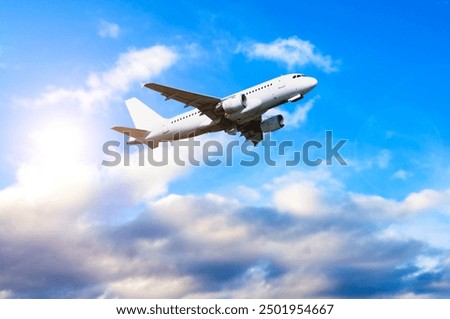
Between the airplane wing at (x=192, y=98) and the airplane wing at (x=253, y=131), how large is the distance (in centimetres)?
591

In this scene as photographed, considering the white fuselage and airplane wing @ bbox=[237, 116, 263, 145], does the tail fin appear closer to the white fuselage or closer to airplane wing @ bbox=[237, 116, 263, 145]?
airplane wing @ bbox=[237, 116, 263, 145]

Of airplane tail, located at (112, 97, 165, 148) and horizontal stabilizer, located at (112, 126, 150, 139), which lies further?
airplane tail, located at (112, 97, 165, 148)

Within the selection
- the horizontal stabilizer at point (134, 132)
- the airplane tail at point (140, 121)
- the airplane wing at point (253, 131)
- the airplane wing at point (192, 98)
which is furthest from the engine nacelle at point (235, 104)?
the horizontal stabilizer at point (134, 132)

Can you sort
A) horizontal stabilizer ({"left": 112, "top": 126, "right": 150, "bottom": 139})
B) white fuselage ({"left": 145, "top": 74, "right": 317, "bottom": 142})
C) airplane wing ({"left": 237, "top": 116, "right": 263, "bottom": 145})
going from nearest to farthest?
white fuselage ({"left": 145, "top": 74, "right": 317, "bottom": 142}) → airplane wing ({"left": 237, "top": 116, "right": 263, "bottom": 145}) → horizontal stabilizer ({"left": 112, "top": 126, "right": 150, "bottom": 139})

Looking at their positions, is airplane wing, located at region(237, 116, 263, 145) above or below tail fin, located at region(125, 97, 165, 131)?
below

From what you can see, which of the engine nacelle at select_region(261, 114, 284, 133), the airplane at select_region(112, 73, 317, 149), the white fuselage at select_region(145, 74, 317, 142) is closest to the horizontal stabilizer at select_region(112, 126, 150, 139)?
the airplane at select_region(112, 73, 317, 149)

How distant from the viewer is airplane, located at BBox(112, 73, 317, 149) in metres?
51.9

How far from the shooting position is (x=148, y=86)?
4944 centimetres

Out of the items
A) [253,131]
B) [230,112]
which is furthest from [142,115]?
[230,112]

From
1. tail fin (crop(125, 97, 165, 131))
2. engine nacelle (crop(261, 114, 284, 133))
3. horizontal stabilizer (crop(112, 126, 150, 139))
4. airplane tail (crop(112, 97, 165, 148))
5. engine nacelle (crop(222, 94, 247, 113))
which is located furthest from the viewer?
tail fin (crop(125, 97, 165, 131))

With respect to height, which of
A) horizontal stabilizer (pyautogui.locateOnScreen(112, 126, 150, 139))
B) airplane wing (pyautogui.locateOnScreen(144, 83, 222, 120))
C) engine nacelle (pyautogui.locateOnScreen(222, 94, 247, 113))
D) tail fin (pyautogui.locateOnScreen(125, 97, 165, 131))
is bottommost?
engine nacelle (pyautogui.locateOnScreen(222, 94, 247, 113))

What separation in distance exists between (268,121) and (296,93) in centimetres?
750
